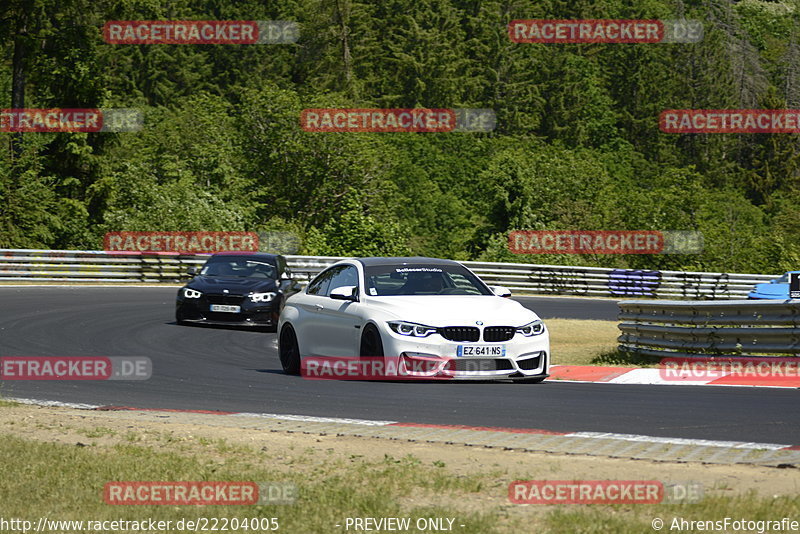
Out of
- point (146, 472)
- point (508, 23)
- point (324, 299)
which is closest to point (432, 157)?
point (508, 23)

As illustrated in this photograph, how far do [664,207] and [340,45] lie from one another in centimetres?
3145

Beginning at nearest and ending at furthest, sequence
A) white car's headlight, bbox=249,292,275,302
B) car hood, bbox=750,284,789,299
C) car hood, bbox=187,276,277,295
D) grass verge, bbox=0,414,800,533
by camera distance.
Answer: grass verge, bbox=0,414,800,533 → white car's headlight, bbox=249,292,275,302 → car hood, bbox=187,276,277,295 → car hood, bbox=750,284,789,299

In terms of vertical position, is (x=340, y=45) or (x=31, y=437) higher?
(x=340, y=45)

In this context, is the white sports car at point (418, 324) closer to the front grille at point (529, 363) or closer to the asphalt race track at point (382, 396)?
the front grille at point (529, 363)

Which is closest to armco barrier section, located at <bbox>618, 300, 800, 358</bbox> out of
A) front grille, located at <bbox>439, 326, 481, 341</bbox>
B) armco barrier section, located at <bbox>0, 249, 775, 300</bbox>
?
front grille, located at <bbox>439, 326, 481, 341</bbox>

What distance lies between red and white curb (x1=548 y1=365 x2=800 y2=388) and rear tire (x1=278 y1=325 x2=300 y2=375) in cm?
307

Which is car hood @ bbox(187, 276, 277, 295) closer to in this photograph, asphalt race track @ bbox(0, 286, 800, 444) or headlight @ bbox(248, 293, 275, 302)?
headlight @ bbox(248, 293, 275, 302)

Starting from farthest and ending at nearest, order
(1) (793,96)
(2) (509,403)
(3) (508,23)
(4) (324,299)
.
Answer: (1) (793,96) < (3) (508,23) < (4) (324,299) < (2) (509,403)

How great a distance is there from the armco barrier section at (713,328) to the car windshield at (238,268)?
741 centimetres

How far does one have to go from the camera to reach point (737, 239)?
58156 millimetres

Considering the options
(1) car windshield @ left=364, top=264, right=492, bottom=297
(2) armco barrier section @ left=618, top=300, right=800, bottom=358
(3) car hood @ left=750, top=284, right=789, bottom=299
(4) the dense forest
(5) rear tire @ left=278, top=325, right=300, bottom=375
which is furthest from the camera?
(4) the dense forest

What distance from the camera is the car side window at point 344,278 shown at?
14305 millimetres

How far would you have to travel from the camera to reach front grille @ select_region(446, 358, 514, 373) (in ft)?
42.5

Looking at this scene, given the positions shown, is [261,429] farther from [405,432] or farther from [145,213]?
[145,213]
